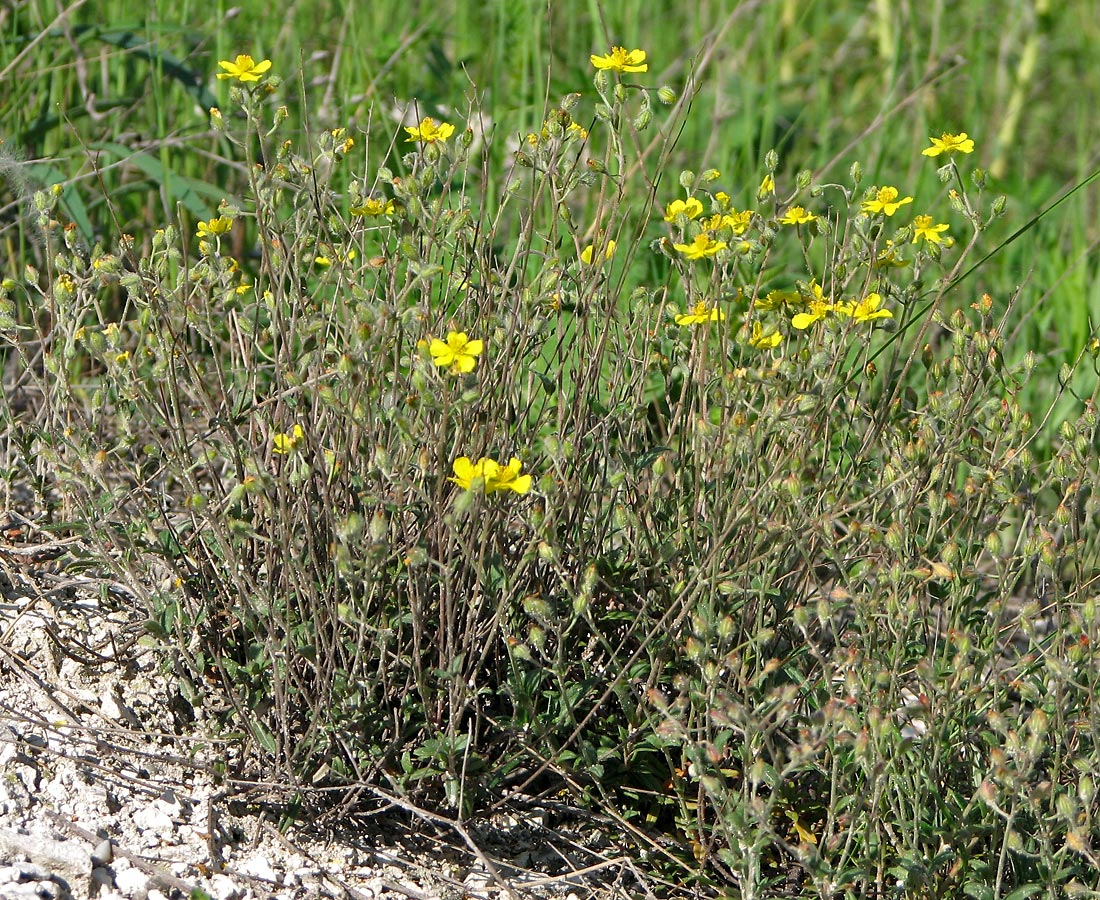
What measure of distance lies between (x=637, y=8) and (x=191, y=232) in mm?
1533

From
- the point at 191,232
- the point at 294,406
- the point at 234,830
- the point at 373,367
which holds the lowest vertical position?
the point at 234,830

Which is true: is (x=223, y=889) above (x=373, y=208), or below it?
below

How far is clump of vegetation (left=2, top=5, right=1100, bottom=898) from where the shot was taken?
1.92 meters

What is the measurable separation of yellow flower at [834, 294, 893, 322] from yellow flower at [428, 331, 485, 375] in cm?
62

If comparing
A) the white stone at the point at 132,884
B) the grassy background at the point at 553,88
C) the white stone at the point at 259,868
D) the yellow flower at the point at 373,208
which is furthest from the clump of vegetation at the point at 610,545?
the grassy background at the point at 553,88

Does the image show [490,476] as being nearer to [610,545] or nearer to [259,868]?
[610,545]

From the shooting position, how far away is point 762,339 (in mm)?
2166

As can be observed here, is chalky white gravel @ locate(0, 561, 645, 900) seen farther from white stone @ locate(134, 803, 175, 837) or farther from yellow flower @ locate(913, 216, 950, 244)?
yellow flower @ locate(913, 216, 950, 244)

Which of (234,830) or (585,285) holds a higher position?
(585,285)

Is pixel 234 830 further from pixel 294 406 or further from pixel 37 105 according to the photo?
pixel 37 105

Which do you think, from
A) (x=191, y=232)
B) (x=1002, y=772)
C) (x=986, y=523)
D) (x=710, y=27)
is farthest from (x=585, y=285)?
(x=710, y=27)

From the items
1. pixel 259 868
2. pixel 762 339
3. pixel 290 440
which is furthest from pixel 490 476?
pixel 259 868

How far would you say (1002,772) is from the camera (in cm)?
176

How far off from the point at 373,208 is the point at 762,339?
66 cm
